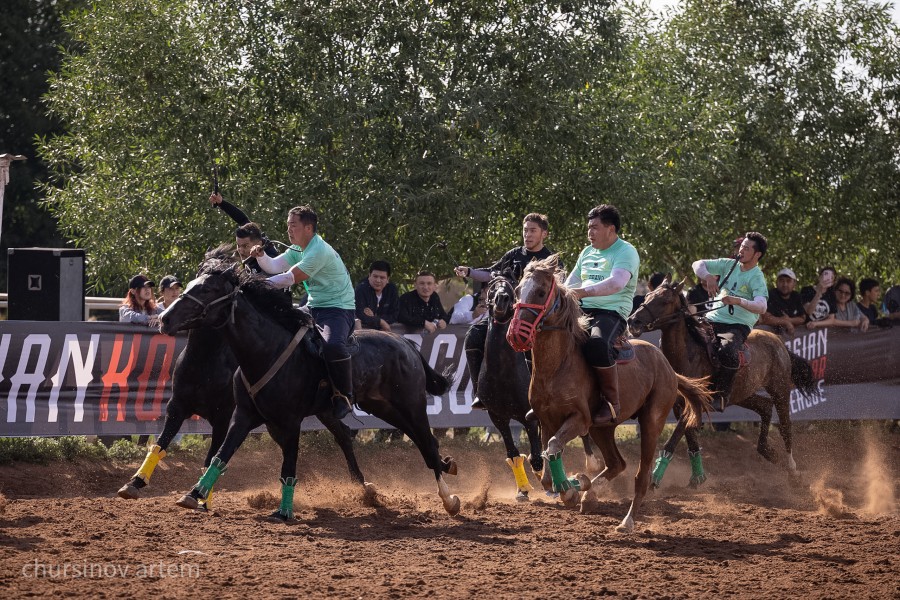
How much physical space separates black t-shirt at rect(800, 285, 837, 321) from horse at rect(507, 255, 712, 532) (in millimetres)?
8116

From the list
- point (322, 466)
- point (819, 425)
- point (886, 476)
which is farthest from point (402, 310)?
point (819, 425)

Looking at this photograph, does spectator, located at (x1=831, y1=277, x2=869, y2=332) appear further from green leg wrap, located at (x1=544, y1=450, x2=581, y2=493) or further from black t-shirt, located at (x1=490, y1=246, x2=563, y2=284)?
green leg wrap, located at (x1=544, y1=450, x2=581, y2=493)

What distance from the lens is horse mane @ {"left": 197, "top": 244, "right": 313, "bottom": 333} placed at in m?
8.70

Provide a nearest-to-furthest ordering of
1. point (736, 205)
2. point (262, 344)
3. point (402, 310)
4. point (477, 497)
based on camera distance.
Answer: point (262, 344), point (477, 497), point (402, 310), point (736, 205)

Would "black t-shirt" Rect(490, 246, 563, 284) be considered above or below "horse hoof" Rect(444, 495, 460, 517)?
above

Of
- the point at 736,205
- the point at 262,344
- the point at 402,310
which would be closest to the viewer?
the point at 262,344

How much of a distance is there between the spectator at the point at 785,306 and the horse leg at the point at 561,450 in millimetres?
8284

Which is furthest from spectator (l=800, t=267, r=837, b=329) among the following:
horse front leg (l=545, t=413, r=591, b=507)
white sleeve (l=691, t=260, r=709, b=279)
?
horse front leg (l=545, t=413, r=591, b=507)

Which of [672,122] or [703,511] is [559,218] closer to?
[672,122]

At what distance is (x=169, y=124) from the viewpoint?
49.9 ft

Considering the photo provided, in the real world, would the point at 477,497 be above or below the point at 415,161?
below

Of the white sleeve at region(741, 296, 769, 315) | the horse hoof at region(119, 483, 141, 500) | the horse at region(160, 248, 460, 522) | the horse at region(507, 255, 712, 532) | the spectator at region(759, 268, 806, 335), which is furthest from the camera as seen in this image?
the spectator at region(759, 268, 806, 335)

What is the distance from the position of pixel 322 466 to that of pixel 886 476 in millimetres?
6895

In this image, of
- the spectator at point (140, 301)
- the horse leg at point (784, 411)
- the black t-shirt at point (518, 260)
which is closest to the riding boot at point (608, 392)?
the black t-shirt at point (518, 260)
